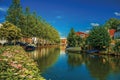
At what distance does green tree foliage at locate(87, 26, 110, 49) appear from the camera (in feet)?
185

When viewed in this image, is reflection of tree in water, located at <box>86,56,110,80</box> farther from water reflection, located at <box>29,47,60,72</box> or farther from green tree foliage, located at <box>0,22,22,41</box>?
green tree foliage, located at <box>0,22,22,41</box>

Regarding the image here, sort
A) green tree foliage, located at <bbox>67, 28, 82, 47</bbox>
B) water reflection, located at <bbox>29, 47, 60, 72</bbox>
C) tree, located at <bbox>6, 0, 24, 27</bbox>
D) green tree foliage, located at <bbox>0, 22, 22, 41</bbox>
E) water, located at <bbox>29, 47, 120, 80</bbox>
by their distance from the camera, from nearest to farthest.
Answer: water, located at <bbox>29, 47, 120, 80</bbox> < water reflection, located at <bbox>29, 47, 60, 72</bbox> < green tree foliage, located at <bbox>0, 22, 22, 41</bbox> < tree, located at <bbox>6, 0, 24, 27</bbox> < green tree foliage, located at <bbox>67, 28, 82, 47</bbox>

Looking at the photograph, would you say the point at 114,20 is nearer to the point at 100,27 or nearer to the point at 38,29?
the point at 38,29

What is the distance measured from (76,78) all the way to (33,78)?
41.0 feet

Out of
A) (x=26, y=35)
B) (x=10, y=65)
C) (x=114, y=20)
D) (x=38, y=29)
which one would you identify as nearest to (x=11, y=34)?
(x=26, y=35)

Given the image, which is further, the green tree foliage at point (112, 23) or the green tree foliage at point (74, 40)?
the green tree foliage at point (112, 23)

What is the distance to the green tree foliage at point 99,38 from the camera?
5644 centimetres

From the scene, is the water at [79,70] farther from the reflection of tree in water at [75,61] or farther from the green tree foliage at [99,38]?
the green tree foliage at [99,38]

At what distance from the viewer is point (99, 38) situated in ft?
188

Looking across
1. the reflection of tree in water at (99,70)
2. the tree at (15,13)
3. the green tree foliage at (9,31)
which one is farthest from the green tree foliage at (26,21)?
the reflection of tree in water at (99,70)

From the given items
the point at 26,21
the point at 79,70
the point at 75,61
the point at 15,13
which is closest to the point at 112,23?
the point at 26,21

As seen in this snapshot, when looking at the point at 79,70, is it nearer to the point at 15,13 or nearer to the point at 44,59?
the point at 44,59

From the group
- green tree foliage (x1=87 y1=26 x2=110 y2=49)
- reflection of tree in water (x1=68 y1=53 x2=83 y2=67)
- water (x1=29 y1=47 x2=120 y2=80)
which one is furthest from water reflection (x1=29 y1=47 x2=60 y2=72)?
green tree foliage (x1=87 y1=26 x2=110 y2=49)

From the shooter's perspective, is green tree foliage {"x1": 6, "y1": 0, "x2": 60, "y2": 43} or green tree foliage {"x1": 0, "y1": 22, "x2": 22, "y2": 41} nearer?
green tree foliage {"x1": 0, "y1": 22, "x2": 22, "y2": 41}
